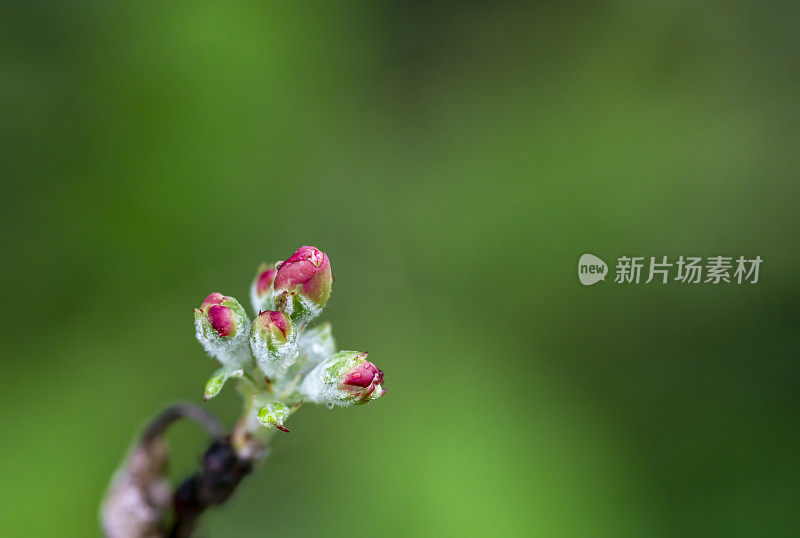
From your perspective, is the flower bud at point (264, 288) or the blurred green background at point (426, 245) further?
the blurred green background at point (426, 245)

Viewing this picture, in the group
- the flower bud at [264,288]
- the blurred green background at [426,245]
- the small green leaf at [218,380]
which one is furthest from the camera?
the blurred green background at [426,245]

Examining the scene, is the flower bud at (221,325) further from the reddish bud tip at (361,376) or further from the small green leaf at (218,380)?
the reddish bud tip at (361,376)

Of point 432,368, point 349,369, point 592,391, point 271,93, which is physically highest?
point 271,93

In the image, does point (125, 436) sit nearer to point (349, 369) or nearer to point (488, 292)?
point (488, 292)

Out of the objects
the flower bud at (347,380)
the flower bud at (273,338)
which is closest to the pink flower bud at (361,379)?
the flower bud at (347,380)

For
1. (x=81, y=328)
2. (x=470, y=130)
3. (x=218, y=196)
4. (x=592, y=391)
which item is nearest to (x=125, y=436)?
(x=81, y=328)

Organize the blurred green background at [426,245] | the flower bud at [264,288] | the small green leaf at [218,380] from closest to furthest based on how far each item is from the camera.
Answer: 1. the small green leaf at [218,380]
2. the flower bud at [264,288]
3. the blurred green background at [426,245]

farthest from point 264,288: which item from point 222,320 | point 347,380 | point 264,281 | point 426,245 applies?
point 426,245

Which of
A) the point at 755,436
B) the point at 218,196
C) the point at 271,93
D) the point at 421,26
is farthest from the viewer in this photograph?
the point at 421,26
